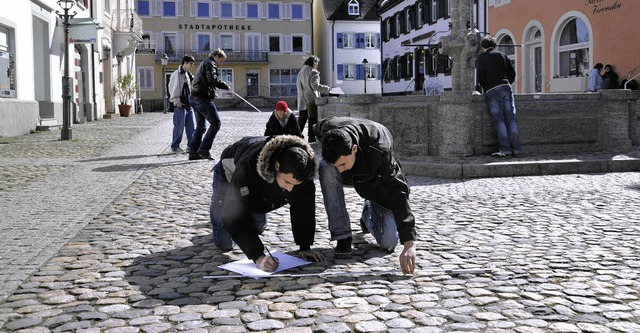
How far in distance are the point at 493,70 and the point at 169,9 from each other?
53.5 meters

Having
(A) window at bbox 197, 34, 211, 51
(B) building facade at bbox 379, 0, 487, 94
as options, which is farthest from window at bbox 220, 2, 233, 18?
(B) building facade at bbox 379, 0, 487, 94

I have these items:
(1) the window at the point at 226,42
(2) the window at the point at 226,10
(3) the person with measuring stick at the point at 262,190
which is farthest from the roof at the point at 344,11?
(3) the person with measuring stick at the point at 262,190

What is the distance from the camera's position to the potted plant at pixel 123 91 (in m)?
36.3

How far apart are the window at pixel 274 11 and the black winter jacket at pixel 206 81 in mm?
51473

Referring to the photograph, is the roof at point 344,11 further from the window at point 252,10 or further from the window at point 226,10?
the window at point 226,10

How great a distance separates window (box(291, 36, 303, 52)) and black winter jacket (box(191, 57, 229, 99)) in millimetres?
51452

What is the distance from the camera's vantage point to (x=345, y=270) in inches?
191

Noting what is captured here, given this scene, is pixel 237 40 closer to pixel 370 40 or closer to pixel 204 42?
pixel 204 42

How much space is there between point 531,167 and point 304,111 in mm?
5588

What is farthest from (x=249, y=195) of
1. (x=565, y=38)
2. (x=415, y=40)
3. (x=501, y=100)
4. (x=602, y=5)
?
(x=415, y=40)

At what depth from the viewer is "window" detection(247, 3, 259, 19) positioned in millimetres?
62594

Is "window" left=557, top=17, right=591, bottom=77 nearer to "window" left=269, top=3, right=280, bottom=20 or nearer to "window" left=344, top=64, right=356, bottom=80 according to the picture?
"window" left=344, top=64, right=356, bottom=80

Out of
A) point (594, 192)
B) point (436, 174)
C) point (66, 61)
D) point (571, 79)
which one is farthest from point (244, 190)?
point (571, 79)

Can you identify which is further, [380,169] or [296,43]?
[296,43]
